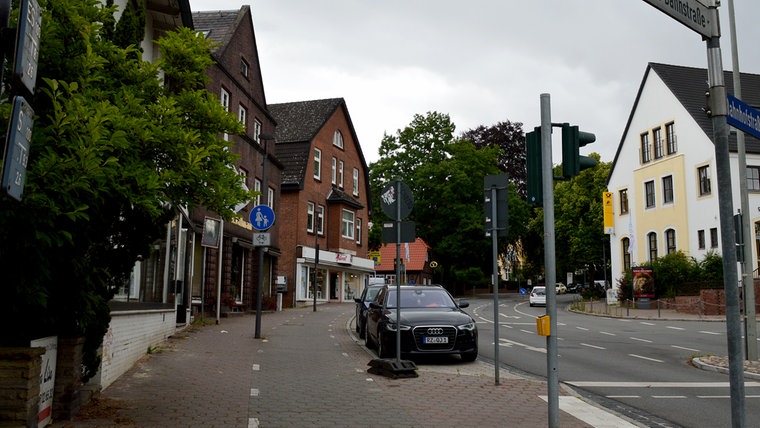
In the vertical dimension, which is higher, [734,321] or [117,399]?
[734,321]

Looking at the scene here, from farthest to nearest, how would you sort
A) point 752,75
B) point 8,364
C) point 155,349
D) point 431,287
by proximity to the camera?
point 752,75 → point 431,287 → point 155,349 → point 8,364

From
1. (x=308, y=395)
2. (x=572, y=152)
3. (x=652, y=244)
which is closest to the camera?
(x=572, y=152)

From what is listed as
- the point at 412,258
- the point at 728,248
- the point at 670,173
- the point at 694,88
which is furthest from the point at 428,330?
the point at 412,258

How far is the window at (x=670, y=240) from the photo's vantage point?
136 ft

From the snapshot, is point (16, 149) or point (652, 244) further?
point (652, 244)

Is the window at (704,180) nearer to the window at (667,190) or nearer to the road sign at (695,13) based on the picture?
the window at (667,190)

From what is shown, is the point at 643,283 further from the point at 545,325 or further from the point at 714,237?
the point at 545,325

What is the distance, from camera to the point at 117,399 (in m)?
8.36

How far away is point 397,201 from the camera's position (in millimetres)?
11820

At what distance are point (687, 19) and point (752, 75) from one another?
46.7 metres

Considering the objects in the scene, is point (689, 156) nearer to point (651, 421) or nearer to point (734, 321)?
point (651, 421)

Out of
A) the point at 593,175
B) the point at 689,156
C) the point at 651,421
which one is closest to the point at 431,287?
the point at 651,421

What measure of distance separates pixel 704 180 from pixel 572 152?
35981mm

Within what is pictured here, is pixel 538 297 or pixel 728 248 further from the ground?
pixel 728 248
